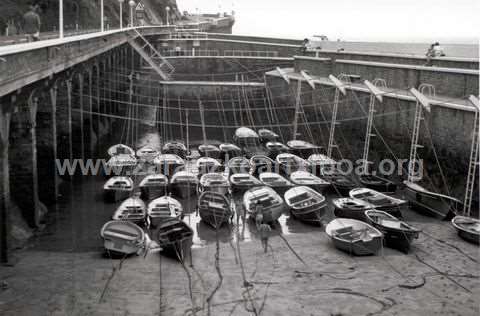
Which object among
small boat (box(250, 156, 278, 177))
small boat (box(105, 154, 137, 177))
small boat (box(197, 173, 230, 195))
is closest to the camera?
small boat (box(197, 173, 230, 195))

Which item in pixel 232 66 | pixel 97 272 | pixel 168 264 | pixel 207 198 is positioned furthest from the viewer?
pixel 232 66

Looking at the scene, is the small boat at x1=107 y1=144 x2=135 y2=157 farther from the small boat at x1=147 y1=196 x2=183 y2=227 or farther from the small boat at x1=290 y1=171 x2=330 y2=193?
the small boat at x1=147 y1=196 x2=183 y2=227

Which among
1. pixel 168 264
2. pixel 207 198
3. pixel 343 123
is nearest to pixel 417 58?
pixel 343 123

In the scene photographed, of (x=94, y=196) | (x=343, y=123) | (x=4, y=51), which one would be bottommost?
(x=94, y=196)

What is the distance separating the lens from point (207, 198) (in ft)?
82.8

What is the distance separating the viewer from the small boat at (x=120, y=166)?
30.9m

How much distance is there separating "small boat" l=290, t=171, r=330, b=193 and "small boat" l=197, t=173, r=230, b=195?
144 inches

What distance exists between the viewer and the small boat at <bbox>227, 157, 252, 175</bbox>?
31.8 metres

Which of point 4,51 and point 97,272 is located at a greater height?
point 4,51

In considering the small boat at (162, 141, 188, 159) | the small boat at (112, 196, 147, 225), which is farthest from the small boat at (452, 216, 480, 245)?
the small boat at (162, 141, 188, 159)

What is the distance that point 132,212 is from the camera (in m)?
23.6

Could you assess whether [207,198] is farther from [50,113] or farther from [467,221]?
[467,221]

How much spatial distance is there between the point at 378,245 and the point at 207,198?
8277mm

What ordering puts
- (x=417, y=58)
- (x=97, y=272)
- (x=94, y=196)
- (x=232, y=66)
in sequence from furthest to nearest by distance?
(x=232, y=66) < (x=417, y=58) < (x=94, y=196) < (x=97, y=272)
